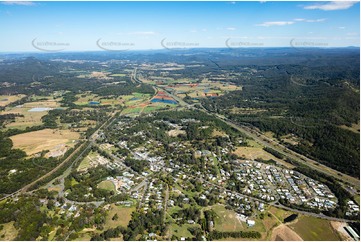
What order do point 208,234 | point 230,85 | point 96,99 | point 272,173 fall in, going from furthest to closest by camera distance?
point 230,85 < point 96,99 < point 272,173 < point 208,234

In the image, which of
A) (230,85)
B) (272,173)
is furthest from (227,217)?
(230,85)

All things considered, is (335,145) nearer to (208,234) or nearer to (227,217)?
(227,217)

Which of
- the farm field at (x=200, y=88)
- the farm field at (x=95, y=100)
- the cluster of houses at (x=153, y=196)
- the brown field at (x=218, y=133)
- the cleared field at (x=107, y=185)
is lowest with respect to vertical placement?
the farm field at (x=95, y=100)

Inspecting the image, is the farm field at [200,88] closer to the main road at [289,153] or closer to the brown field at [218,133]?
the main road at [289,153]

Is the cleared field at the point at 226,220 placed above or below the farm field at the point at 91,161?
above

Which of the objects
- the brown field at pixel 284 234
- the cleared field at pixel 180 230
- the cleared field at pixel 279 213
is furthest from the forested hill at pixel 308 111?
the cleared field at pixel 180 230

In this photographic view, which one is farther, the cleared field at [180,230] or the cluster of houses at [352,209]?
the cluster of houses at [352,209]

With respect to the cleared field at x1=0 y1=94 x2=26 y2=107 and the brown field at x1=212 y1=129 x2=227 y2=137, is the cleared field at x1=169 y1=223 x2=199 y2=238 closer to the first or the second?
the brown field at x1=212 y1=129 x2=227 y2=137

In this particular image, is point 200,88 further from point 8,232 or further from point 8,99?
point 8,232
